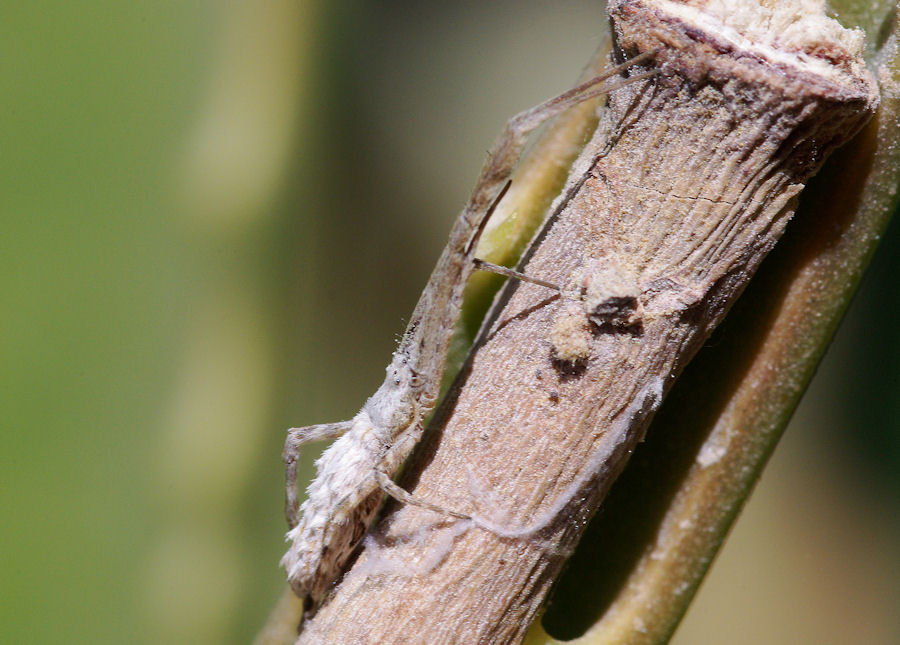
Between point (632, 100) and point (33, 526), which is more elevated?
point (632, 100)

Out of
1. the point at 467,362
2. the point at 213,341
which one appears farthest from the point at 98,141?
the point at 467,362

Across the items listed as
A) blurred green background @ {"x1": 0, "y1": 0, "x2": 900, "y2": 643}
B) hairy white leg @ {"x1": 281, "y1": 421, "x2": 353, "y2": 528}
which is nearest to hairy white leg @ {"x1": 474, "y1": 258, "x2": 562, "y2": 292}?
hairy white leg @ {"x1": 281, "y1": 421, "x2": 353, "y2": 528}

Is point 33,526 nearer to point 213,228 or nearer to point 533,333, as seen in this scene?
point 213,228

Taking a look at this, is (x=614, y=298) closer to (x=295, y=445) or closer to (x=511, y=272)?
(x=511, y=272)

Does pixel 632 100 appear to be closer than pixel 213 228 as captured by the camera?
Yes

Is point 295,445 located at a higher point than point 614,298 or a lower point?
lower

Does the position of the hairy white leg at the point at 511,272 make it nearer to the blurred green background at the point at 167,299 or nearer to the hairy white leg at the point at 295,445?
the hairy white leg at the point at 295,445

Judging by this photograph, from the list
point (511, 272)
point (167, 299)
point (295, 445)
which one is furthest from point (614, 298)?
point (167, 299)
